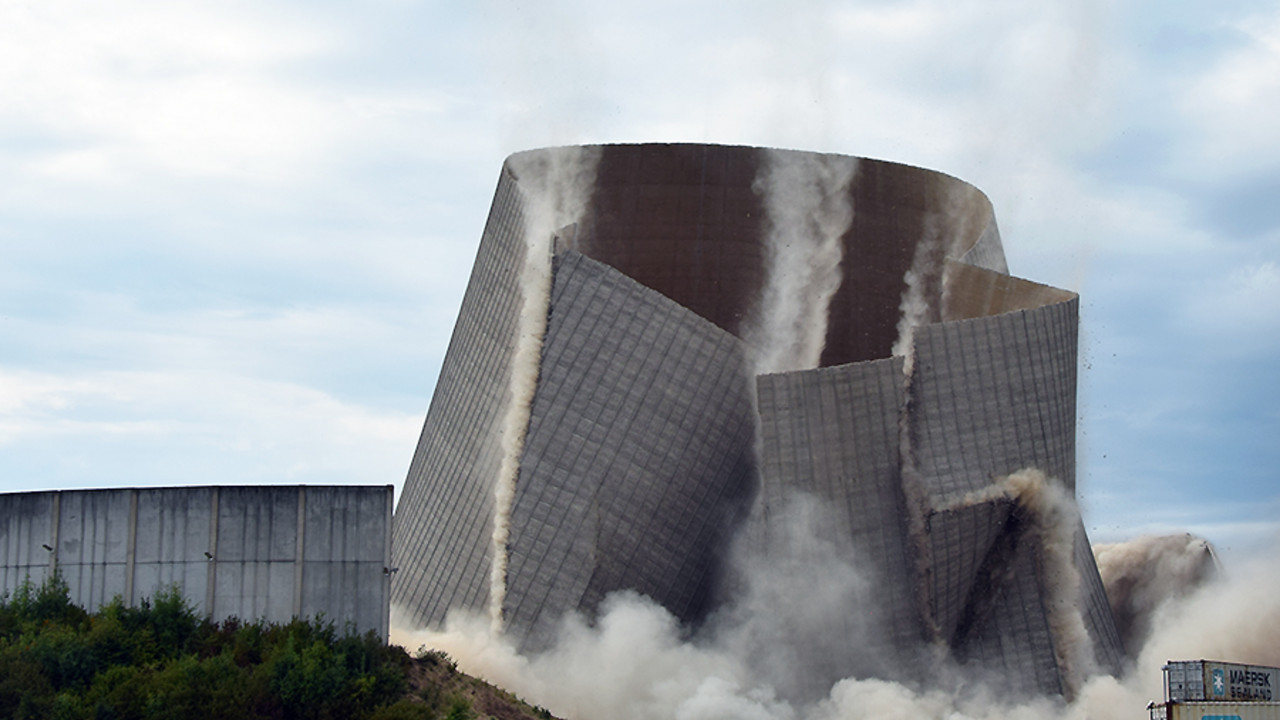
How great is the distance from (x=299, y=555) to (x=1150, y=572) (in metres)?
28.0

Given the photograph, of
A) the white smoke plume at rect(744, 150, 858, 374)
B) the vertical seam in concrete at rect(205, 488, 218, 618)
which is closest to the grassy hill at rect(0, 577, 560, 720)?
the vertical seam in concrete at rect(205, 488, 218, 618)

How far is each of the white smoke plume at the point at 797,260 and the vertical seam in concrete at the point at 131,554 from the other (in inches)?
670

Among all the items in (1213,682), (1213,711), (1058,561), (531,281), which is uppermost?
(531,281)

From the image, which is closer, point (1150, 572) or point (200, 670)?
point (200, 670)

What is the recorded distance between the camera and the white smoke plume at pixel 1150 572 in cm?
4875

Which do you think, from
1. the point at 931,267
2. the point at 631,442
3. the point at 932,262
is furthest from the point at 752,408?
the point at 932,262

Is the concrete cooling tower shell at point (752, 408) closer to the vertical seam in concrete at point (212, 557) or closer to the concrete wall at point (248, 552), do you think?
the concrete wall at point (248, 552)

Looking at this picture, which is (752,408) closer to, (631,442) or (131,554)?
(631,442)

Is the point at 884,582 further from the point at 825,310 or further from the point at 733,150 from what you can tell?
the point at 733,150

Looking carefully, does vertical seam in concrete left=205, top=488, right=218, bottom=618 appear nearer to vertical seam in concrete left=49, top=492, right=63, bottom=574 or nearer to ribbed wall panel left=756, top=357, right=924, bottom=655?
vertical seam in concrete left=49, top=492, right=63, bottom=574

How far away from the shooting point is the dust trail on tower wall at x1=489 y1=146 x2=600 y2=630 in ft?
130

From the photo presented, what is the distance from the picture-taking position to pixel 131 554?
3206 cm

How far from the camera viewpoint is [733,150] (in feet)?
146

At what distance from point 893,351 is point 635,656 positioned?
37.7ft
